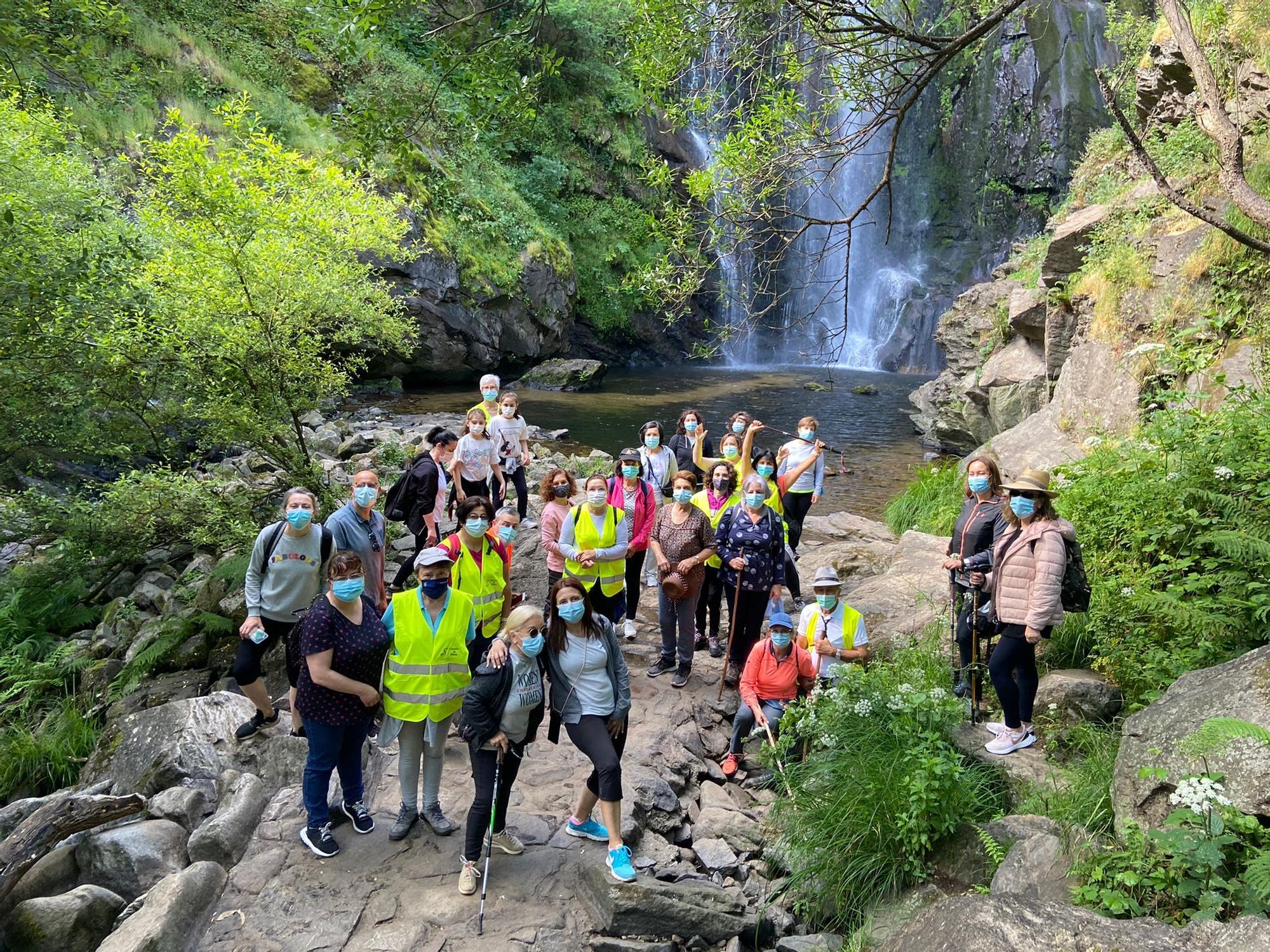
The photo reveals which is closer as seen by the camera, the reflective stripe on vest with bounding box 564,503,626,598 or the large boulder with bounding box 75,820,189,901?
the large boulder with bounding box 75,820,189,901

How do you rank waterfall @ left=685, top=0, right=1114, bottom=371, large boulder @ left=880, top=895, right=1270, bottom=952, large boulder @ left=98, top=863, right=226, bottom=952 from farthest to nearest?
waterfall @ left=685, top=0, right=1114, bottom=371 → large boulder @ left=98, top=863, right=226, bottom=952 → large boulder @ left=880, top=895, right=1270, bottom=952

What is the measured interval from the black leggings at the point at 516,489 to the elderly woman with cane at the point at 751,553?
9.22ft

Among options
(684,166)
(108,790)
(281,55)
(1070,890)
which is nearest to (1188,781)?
(1070,890)

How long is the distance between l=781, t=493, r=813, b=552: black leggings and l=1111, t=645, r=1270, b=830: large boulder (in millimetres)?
4591

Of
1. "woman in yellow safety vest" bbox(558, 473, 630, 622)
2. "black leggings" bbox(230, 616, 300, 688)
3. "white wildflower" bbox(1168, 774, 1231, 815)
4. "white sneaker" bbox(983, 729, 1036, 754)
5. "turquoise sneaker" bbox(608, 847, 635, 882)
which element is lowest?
"turquoise sneaker" bbox(608, 847, 635, 882)

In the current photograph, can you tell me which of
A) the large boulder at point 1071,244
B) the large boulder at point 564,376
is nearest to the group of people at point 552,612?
the large boulder at point 1071,244

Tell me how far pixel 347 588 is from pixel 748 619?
3.42 m

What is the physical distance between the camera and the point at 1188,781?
10.6ft

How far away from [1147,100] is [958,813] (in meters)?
10.7

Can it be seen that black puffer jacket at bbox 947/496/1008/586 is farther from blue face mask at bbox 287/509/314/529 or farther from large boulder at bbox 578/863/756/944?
blue face mask at bbox 287/509/314/529

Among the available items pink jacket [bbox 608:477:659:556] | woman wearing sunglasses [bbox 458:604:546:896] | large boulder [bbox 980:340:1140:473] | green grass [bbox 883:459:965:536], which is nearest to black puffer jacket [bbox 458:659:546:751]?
woman wearing sunglasses [bbox 458:604:546:896]

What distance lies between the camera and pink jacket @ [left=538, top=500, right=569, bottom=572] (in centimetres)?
636

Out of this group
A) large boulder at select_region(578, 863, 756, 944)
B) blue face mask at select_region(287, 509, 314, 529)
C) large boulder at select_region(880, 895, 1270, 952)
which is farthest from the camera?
blue face mask at select_region(287, 509, 314, 529)

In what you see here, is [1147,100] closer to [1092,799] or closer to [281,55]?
[1092,799]
